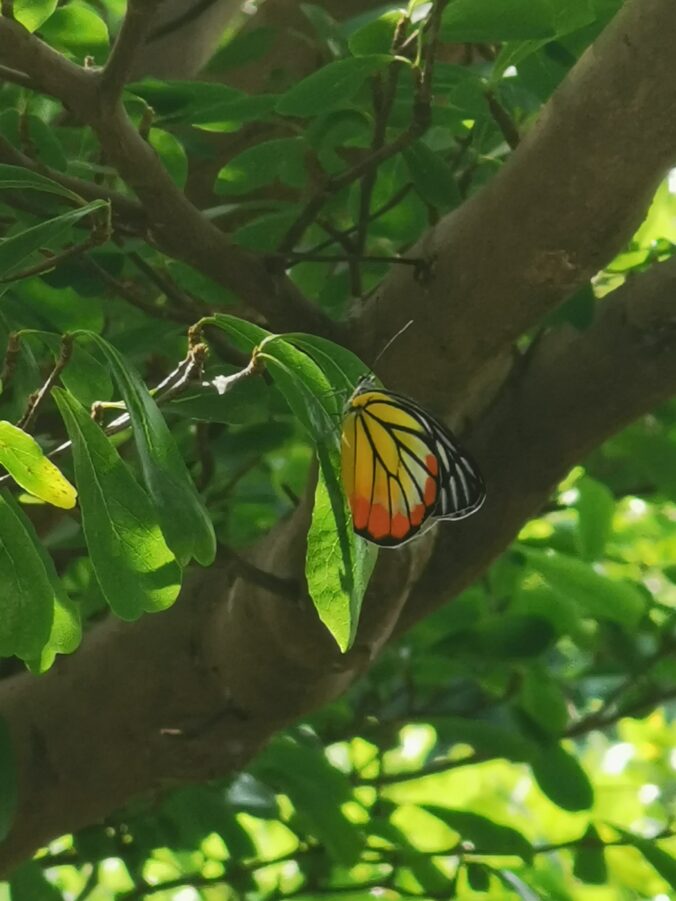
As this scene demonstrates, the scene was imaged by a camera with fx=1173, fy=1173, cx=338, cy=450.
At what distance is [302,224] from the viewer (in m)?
0.78

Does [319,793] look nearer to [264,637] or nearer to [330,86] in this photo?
[264,637]

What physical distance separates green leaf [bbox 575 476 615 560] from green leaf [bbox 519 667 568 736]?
5.2 inches

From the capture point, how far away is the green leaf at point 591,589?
3.32 ft

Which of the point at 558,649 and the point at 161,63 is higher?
the point at 161,63

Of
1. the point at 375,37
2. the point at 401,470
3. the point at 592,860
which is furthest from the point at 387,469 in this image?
the point at 592,860

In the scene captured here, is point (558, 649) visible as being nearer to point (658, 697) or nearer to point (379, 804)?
point (658, 697)

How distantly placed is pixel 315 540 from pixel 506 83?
40cm

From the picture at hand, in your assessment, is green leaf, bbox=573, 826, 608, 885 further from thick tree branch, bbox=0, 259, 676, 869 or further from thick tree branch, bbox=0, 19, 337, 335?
thick tree branch, bbox=0, 19, 337, 335

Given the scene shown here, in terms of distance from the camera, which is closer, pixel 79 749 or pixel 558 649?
pixel 79 749

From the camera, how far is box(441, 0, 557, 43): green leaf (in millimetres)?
620

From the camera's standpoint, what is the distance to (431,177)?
781mm

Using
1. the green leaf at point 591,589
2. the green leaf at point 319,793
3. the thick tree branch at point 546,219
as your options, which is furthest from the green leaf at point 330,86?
the green leaf at point 319,793

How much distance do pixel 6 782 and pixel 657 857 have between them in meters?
0.55

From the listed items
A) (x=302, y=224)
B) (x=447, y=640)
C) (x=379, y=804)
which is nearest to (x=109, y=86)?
(x=302, y=224)
